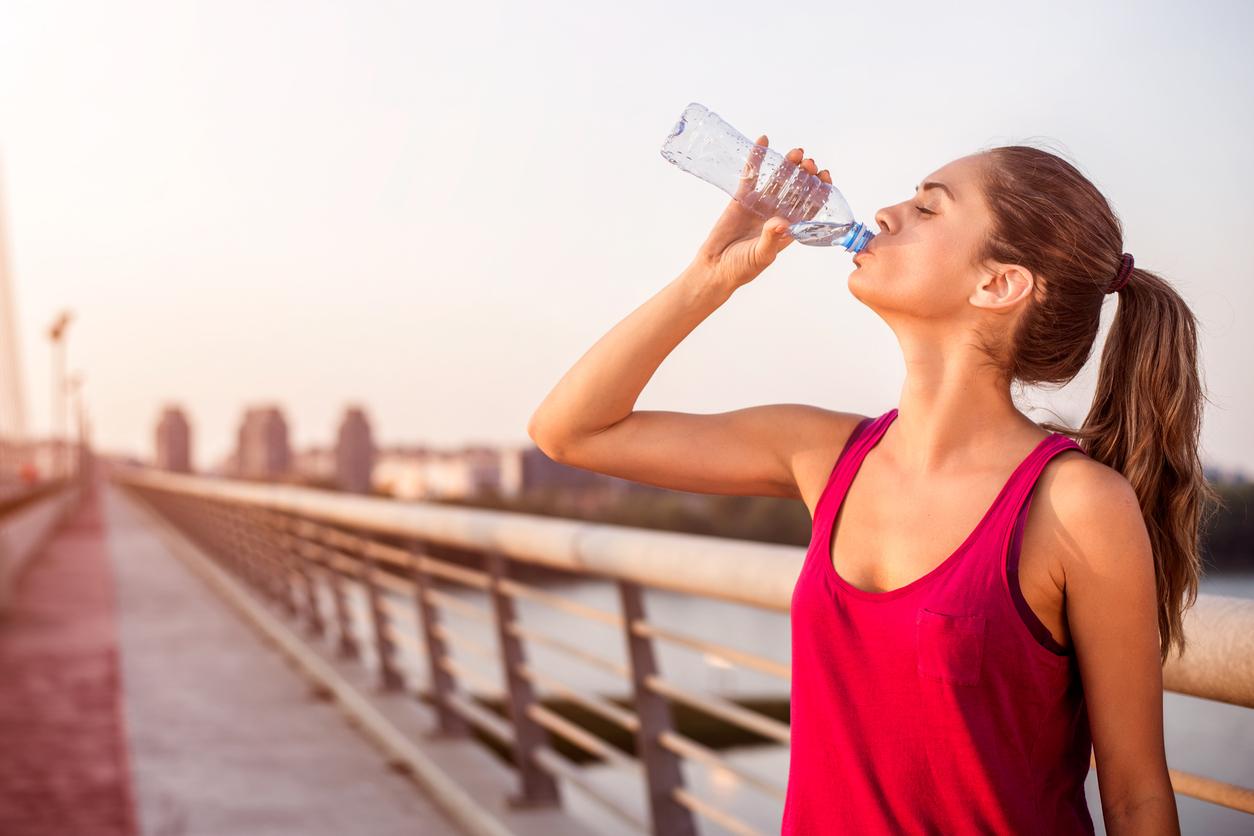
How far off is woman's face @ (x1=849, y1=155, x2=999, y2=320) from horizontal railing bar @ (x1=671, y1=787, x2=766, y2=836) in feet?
4.66

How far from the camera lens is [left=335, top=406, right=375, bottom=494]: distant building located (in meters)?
88.8

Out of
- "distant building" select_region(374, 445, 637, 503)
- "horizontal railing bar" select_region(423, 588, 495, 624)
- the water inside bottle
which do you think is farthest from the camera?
"distant building" select_region(374, 445, 637, 503)

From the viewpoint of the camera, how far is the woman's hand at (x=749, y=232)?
5.10ft

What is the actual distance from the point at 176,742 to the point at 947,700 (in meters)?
4.82

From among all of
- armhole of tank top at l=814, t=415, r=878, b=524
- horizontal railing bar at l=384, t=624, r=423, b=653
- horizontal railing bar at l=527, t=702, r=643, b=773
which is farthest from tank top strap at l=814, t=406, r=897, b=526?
horizontal railing bar at l=384, t=624, r=423, b=653

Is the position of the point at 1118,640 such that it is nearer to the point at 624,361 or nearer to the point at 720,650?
the point at 624,361

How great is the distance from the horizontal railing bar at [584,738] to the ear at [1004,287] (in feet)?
6.58

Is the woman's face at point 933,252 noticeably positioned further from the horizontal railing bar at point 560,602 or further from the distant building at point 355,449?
the distant building at point 355,449

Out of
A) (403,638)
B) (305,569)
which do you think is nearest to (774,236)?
(403,638)

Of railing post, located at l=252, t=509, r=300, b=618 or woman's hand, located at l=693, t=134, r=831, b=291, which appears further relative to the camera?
railing post, located at l=252, t=509, r=300, b=618

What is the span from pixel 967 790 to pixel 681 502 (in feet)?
219

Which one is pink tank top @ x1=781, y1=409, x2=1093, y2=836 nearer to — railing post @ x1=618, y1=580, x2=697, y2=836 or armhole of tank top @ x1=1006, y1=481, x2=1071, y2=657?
armhole of tank top @ x1=1006, y1=481, x2=1071, y2=657

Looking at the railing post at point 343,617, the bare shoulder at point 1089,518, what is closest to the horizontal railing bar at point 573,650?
the bare shoulder at point 1089,518

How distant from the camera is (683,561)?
2.48m
